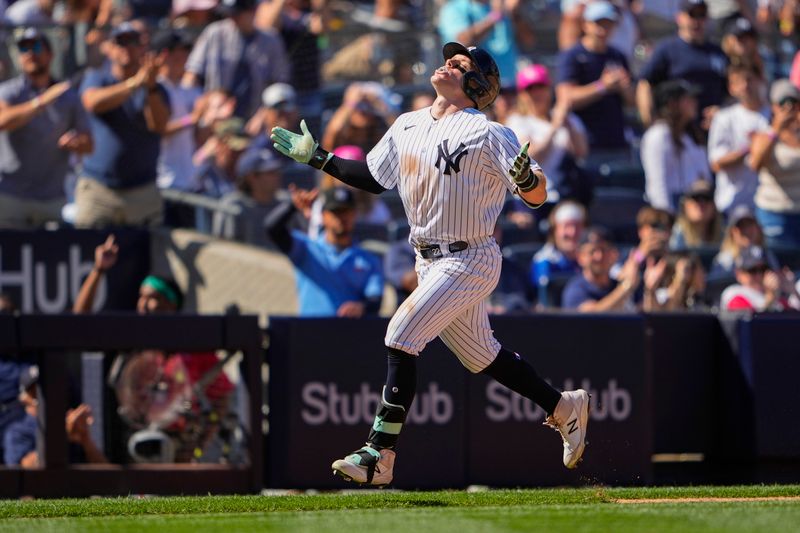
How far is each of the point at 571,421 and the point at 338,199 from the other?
300 centimetres

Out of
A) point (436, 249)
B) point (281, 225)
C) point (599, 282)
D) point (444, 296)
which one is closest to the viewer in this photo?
point (444, 296)

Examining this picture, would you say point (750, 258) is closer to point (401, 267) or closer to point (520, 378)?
point (401, 267)

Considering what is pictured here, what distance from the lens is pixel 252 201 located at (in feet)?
36.9

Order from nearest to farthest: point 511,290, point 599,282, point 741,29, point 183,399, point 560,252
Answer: point 183,399, point 599,282, point 511,290, point 560,252, point 741,29

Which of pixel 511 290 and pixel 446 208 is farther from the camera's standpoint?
pixel 511 290

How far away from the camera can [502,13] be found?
43.4ft

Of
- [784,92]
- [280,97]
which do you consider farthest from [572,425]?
[784,92]

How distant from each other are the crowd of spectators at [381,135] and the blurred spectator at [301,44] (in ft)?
0.07

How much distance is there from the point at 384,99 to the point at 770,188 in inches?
124

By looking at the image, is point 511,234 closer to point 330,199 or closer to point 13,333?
point 330,199

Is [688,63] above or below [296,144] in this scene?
above

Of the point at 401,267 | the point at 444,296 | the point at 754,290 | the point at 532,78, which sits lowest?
the point at 444,296

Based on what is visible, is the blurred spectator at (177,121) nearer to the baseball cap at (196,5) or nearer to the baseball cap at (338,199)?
the baseball cap at (196,5)

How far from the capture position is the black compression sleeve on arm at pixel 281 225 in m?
9.64
